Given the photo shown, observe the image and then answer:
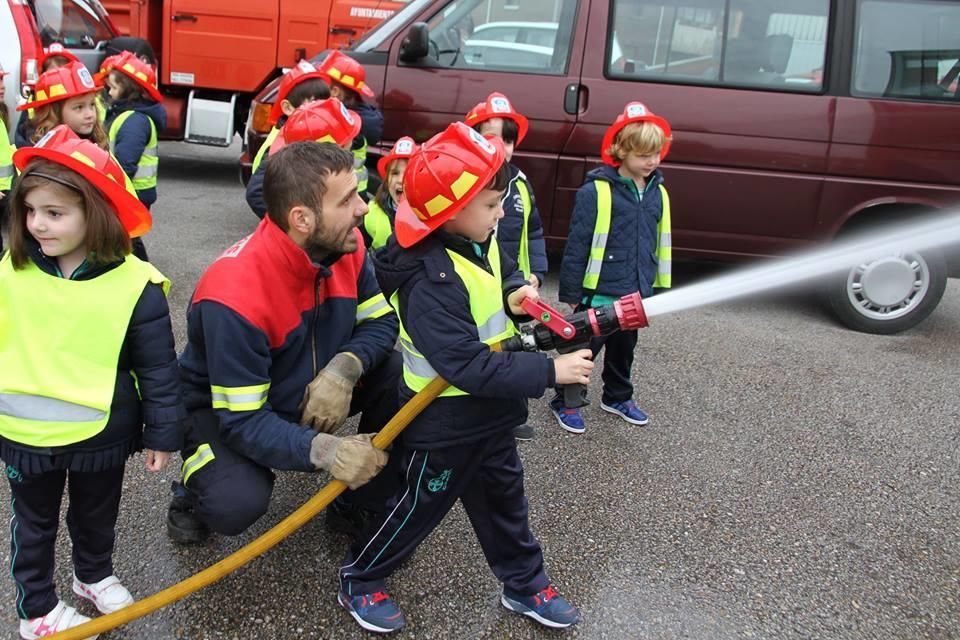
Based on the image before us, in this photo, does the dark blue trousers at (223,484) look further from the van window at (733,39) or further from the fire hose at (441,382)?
the van window at (733,39)

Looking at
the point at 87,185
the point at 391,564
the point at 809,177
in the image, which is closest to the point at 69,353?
the point at 87,185

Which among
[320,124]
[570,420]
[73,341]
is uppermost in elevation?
[320,124]

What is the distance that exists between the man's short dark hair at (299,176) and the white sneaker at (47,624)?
1.30 metres

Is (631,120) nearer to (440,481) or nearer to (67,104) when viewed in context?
(440,481)

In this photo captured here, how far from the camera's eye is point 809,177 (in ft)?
17.6

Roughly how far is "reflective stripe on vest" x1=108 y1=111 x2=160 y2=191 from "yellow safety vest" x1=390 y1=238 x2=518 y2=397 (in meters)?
3.08

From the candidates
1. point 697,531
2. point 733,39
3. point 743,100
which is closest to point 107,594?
point 697,531

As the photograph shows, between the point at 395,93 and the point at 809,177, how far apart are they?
289 centimetres

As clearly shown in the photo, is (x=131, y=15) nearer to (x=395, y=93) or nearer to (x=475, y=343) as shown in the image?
(x=395, y=93)

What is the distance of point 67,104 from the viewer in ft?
13.6

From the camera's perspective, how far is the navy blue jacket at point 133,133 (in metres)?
→ 4.72

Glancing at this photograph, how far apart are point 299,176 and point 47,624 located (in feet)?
4.84

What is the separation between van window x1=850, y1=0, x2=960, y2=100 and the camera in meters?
5.25

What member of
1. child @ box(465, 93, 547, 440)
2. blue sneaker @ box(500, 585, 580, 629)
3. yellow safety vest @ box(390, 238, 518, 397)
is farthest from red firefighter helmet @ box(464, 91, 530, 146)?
blue sneaker @ box(500, 585, 580, 629)
